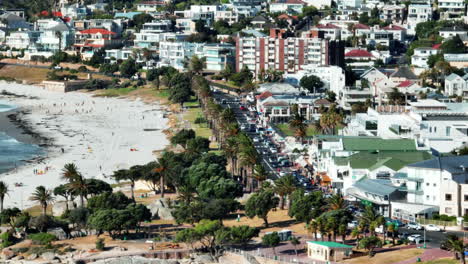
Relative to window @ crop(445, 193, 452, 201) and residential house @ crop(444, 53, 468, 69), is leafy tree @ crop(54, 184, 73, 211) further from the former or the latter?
residential house @ crop(444, 53, 468, 69)

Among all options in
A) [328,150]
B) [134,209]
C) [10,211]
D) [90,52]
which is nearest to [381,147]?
[328,150]

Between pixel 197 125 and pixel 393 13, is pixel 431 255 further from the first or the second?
pixel 393 13

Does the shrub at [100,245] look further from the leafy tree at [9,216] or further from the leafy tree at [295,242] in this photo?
the leafy tree at [295,242]

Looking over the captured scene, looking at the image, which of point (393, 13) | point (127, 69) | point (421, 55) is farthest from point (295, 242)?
point (393, 13)

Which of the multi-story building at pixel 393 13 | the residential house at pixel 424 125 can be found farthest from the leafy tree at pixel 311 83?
the multi-story building at pixel 393 13

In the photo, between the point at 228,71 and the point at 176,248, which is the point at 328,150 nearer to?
the point at 176,248

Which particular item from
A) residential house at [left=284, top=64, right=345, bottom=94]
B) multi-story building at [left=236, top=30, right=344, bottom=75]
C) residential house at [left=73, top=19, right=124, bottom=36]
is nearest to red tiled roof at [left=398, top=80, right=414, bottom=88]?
residential house at [left=284, top=64, right=345, bottom=94]
